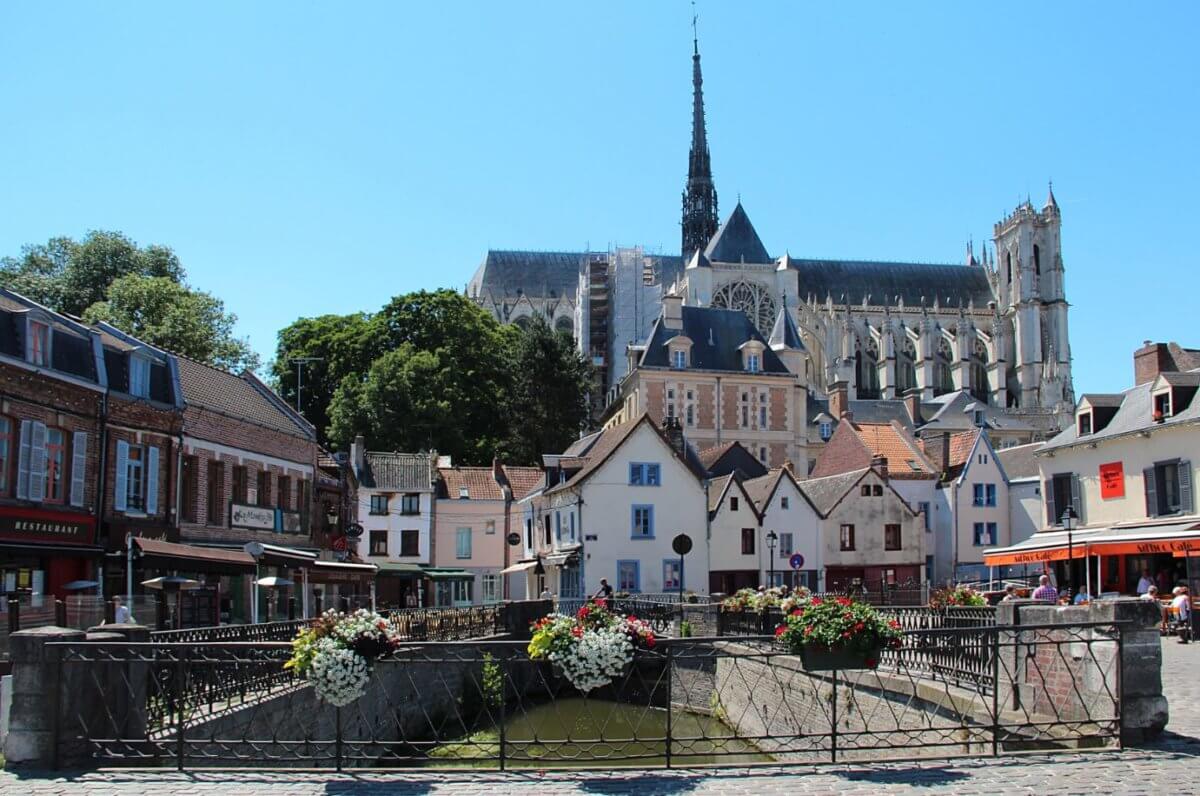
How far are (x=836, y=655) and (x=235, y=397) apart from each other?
26482mm

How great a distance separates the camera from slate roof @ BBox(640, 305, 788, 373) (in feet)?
213

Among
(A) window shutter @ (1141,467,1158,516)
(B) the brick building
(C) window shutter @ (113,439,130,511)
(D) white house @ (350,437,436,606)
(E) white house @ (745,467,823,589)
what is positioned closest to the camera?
(B) the brick building

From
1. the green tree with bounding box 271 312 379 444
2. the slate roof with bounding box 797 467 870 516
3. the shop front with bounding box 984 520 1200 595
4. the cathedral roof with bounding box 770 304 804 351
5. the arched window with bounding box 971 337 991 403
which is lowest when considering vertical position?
the shop front with bounding box 984 520 1200 595

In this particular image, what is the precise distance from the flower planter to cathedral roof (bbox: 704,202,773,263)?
92735 mm

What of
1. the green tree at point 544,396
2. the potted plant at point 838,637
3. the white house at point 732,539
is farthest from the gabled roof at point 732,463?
the potted plant at point 838,637

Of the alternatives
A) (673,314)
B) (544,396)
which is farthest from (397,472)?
(544,396)

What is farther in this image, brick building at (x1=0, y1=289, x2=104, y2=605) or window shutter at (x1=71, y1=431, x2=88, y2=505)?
window shutter at (x1=71, y1=431, x2=88, y2=505)

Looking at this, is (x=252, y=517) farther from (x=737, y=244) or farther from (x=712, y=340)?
(x=737, y=244)

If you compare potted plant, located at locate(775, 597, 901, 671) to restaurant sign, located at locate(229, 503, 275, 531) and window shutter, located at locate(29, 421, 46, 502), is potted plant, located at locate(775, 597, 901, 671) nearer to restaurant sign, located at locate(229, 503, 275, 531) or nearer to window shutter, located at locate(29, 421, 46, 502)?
window shutter, located at locate(29, 421, 46, 502)

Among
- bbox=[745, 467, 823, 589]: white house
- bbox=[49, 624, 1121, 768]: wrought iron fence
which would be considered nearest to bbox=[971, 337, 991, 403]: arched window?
bbox=[745, 467, 823, 589]: white house

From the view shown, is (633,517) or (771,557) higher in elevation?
(633,517)

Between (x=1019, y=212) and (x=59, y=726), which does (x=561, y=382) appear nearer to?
(x=59, y=726)

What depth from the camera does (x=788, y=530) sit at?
45.0 m

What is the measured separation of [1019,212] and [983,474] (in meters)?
83.0
